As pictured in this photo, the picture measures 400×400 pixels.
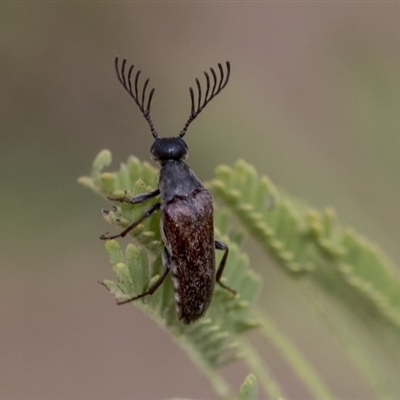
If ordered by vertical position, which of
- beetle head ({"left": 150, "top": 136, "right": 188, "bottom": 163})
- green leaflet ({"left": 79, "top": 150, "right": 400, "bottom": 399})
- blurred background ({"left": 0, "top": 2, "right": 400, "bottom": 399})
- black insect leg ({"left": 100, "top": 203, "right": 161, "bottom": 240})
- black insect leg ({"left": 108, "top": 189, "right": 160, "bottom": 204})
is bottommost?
green leaflet ({"left": 79, "top": 150, "right": 400, "bottom": 399})

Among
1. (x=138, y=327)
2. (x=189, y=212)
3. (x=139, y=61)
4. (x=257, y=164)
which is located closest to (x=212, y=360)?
(x=189, y=212)

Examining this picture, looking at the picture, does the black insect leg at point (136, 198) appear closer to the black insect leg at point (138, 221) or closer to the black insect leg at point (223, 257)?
the black insect leg at point (138, 221)

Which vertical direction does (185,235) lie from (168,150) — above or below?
below

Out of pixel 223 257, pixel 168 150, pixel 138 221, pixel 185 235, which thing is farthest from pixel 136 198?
pixel 168 150

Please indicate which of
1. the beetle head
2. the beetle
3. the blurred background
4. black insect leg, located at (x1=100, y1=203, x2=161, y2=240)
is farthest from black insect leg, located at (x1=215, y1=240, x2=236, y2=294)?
the blurred background

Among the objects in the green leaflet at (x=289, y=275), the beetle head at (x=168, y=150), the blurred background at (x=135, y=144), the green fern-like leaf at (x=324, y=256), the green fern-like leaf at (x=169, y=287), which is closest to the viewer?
the green fern-like leaf at (x=169, y=287)

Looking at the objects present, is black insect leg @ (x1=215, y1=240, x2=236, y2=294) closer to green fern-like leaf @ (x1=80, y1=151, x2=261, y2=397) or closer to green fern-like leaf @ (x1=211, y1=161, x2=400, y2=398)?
green fern-like leaf @ (x1=80, y1=151, x2=261, y2=397)

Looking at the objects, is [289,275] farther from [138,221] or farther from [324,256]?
[138,221]

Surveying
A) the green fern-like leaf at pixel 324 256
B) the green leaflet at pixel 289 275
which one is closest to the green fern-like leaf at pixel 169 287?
the green leaflet at pixel 289 275

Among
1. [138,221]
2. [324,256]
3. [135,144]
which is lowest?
[324,256]
